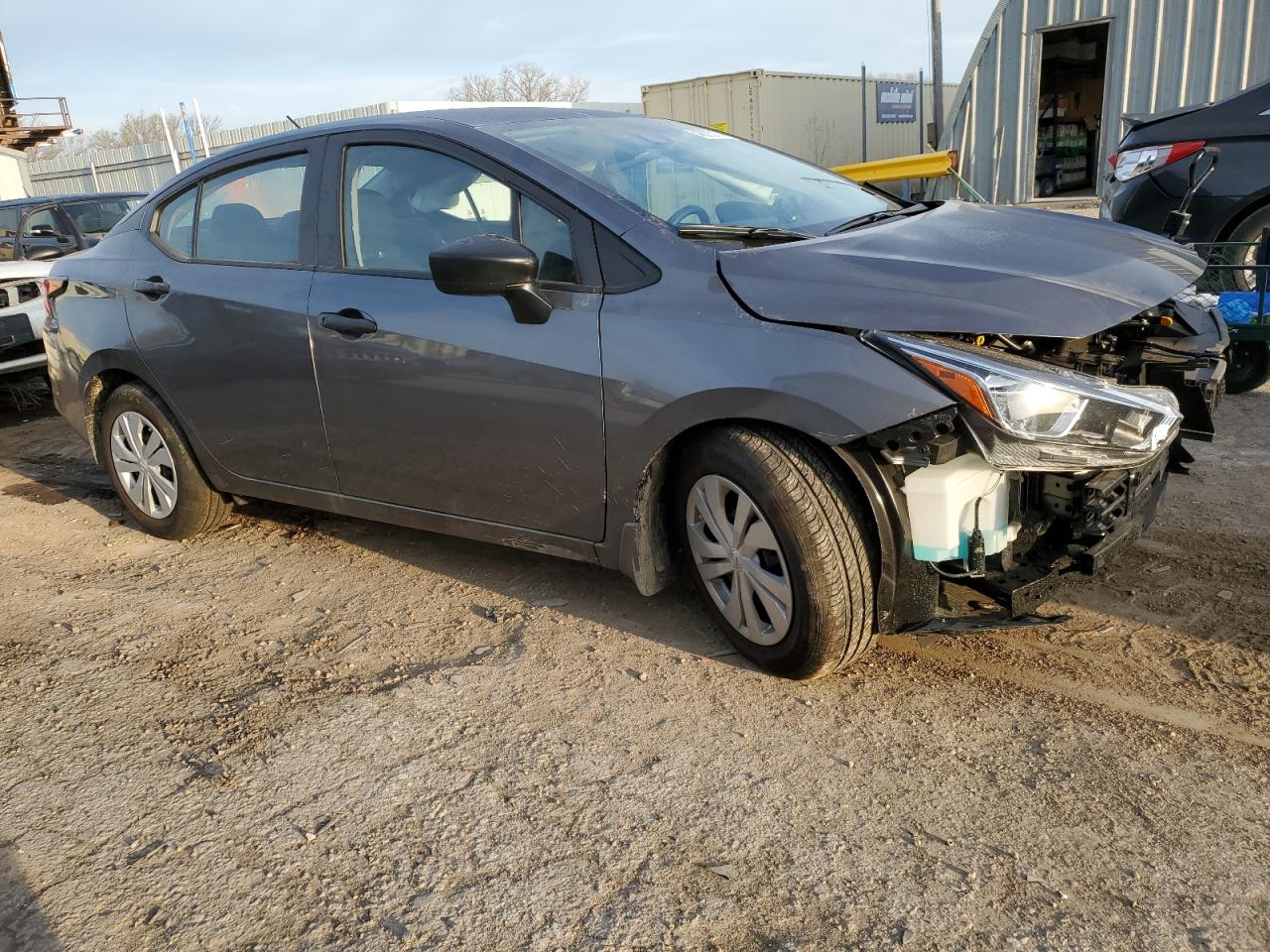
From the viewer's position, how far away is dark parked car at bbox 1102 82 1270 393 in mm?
5930

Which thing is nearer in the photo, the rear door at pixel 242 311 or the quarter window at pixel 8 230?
the rear door at pixel 242 311

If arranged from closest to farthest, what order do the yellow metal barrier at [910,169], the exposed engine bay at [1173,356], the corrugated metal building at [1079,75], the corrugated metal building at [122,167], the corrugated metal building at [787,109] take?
the exposed engine bay at [1173,356] < the yellow metal barrier at [910,169] < the corrugated metal building at [1079,75] < the corrugated metal building at [787,109] < the corrugated metal building at [122,167]

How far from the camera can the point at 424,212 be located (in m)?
3.55

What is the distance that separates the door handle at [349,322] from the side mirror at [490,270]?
520mm

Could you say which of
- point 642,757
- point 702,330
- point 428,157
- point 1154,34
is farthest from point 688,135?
point 1154,34

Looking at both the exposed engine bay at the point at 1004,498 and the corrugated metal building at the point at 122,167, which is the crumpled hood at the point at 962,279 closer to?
the exposed engine bay at the point at 1004,498

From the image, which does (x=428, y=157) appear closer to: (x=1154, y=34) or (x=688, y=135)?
(x=688, y=135)

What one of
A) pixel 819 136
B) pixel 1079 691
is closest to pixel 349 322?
pixel 1079 691

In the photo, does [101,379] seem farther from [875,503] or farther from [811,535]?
[875,503]

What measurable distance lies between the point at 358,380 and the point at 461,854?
1834 mm

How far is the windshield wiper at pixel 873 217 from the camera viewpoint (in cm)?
342

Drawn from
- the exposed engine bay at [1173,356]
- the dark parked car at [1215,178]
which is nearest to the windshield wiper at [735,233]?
the exposed engine bay at [1173,356]

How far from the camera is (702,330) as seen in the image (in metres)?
2.89

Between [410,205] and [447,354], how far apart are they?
2.02ft
